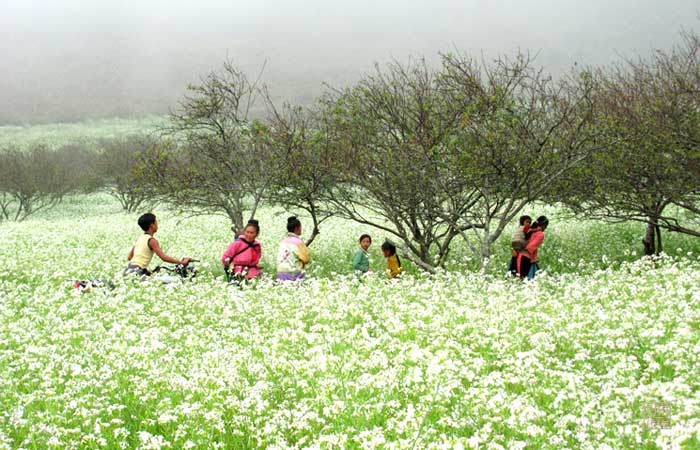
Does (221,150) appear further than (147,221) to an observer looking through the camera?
Yes

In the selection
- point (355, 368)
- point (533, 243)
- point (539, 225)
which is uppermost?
point (539, 225)

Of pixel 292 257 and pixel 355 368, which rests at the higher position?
pixel 292 257

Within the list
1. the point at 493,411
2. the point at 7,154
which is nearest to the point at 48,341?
the point at 493,411

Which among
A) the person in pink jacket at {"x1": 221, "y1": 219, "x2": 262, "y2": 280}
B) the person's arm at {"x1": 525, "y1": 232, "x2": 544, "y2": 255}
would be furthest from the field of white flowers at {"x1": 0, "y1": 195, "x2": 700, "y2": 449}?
the person's arm at {"x1": 525, "y1": 232, "x2": 544, "y2": 255}

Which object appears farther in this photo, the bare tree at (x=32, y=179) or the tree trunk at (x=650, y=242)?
the bare tree at (x=32, y=179)

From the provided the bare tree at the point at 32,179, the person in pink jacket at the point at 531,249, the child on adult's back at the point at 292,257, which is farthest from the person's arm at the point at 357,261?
the bare tree at the point at 32,179

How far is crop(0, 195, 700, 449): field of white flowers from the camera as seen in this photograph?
5363mm

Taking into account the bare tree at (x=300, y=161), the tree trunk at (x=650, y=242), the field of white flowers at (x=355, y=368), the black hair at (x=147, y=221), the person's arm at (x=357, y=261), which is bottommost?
the field of white flowers at (x=355, y=368)

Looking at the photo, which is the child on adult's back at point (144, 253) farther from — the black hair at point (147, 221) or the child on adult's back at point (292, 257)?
the child on adult's back at point (292, 257)

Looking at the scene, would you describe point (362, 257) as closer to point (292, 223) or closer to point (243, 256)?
point (292, 223)

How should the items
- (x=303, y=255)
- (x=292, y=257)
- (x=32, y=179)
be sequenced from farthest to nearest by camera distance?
(x=32, y=179)
(x=292, y=257)
(x=303, y=255)

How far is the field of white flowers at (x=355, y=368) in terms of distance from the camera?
536cm

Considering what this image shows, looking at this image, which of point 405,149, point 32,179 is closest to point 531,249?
point 405,149

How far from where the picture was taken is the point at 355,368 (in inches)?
276
